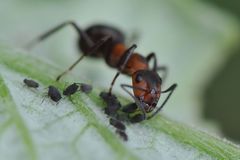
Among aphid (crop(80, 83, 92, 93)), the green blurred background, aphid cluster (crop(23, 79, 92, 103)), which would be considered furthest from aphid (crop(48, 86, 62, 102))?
→ the green blurred background

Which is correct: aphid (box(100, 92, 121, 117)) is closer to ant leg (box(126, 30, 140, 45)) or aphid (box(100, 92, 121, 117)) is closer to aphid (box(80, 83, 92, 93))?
aphid (box(80, 83, 92, 93))

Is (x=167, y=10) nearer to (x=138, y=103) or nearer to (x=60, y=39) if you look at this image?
(x=60, y=39)

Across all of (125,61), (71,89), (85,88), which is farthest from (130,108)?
(125,61)

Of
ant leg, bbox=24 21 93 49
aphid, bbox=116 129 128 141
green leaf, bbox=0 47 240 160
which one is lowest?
ant leg, bbox=24 21 93 49

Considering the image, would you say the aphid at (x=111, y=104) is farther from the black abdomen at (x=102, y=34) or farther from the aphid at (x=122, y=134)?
the black abdomen at (x=102, y=34)

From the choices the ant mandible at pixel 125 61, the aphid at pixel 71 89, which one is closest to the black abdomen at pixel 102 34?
the ant mandible at pixel 125 61

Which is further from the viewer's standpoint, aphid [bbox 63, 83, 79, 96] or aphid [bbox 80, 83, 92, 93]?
aphid [bbox 80, 83, 92, 93]
